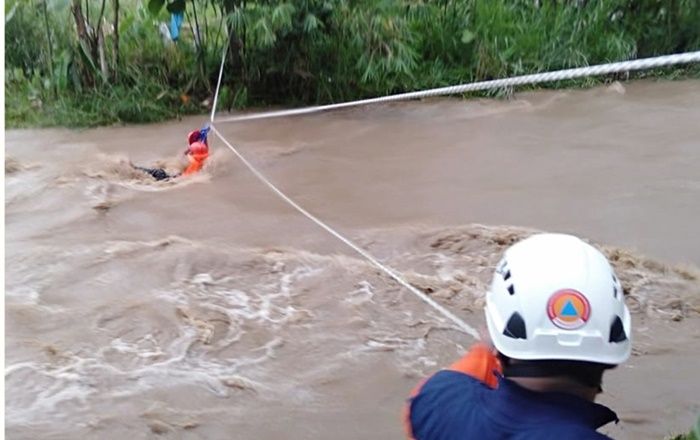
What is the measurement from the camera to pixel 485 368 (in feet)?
6.70

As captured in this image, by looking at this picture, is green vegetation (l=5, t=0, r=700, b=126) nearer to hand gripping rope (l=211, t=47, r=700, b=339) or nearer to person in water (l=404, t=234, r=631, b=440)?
hand gripping rope (l=211, t=47, r=700, b=339)

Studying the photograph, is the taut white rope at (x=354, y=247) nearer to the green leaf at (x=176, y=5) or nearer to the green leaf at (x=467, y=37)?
the green leaf at (x=176, y=5)

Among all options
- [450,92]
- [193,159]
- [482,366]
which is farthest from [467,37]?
[482,366]

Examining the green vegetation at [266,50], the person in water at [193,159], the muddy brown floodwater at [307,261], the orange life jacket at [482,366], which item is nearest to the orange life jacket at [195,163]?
the person in water at [193,159]

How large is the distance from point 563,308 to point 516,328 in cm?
10

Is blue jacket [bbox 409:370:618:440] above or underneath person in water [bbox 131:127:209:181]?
above

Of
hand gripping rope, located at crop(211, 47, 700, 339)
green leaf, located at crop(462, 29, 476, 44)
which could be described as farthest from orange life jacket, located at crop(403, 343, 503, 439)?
green leaf, located at crop(462, 29, 476, 44)

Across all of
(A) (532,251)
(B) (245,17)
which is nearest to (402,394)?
(A) (532,251)

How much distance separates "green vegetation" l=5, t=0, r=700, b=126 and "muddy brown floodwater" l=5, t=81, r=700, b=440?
89 centimetres

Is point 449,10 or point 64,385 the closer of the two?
point 64,385

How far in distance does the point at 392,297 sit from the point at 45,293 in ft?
5.57

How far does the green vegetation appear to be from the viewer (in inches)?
336

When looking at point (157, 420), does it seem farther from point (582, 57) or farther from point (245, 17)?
point (582, 57)

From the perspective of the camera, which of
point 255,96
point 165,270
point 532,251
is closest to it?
point 532,251
